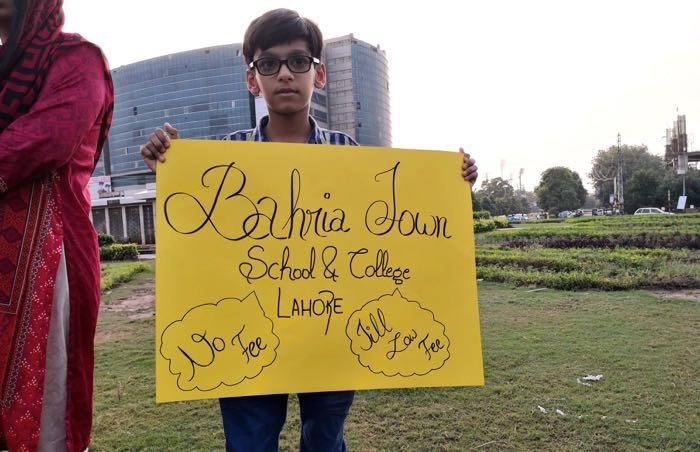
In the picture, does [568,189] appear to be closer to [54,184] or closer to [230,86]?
[230,86]

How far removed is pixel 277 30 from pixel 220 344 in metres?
0.93

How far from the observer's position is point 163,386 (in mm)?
1284

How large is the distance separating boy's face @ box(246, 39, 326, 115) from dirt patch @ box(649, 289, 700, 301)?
17.8 feet

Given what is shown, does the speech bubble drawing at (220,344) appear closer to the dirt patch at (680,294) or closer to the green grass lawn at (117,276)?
the dirt patch at (680,294)

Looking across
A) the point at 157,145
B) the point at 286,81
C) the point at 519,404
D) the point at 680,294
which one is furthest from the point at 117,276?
the point at 680,294

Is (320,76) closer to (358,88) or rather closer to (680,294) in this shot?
(680,294)

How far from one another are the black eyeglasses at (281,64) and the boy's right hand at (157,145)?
322mm

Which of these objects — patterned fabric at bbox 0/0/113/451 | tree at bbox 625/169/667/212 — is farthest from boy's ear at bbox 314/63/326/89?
tree at bbox 625/169/667/212

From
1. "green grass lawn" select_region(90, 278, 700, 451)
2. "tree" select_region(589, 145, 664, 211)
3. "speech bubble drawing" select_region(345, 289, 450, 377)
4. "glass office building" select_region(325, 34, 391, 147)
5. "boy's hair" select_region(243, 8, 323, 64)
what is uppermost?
"glass office building" select_region(325, 34, 391, 147)

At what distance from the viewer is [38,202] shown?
1178 millimetres

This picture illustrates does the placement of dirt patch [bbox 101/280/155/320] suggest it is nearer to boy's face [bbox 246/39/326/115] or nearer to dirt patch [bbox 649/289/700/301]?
boy's face [bbox 246/39/326/115]

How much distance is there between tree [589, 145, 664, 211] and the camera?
47.9 metres

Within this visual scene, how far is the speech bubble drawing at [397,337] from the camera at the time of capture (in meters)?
1.44

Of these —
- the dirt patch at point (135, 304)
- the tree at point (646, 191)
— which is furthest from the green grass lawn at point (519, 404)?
the tree at point (646, 191)
